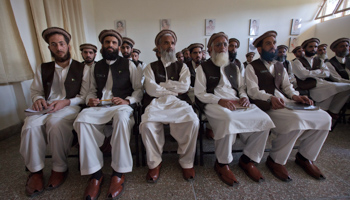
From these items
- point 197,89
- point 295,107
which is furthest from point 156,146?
point 295,107

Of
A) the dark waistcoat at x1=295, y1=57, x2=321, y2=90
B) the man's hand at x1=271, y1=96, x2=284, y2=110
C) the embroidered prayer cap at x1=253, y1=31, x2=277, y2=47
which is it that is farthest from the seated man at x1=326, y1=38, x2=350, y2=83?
the man's hand at x1=271, y1=96, x2=284, y2=110

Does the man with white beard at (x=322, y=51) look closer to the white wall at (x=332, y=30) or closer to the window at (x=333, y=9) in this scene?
the white wall at (x=332, y=30)

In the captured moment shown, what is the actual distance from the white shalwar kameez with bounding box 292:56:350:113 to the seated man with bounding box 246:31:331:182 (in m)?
1.77

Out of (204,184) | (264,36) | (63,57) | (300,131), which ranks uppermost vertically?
(264,36)

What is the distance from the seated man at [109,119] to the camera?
62.4 inches

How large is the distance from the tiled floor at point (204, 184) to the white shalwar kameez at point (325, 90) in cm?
171

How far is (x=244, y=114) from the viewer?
1.73 m

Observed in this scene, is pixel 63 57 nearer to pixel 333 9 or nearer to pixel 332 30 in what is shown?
pixel 332 30

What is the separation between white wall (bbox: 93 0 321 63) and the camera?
19.3 feet

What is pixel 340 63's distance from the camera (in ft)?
12.1

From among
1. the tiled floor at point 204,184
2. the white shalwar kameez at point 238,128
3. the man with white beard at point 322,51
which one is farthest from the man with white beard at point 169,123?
the man with white beard at point 322,51

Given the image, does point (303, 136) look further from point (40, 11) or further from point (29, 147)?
point (40, 11)

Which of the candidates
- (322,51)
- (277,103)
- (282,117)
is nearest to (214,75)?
(277,103)

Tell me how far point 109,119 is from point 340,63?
5.16 m
